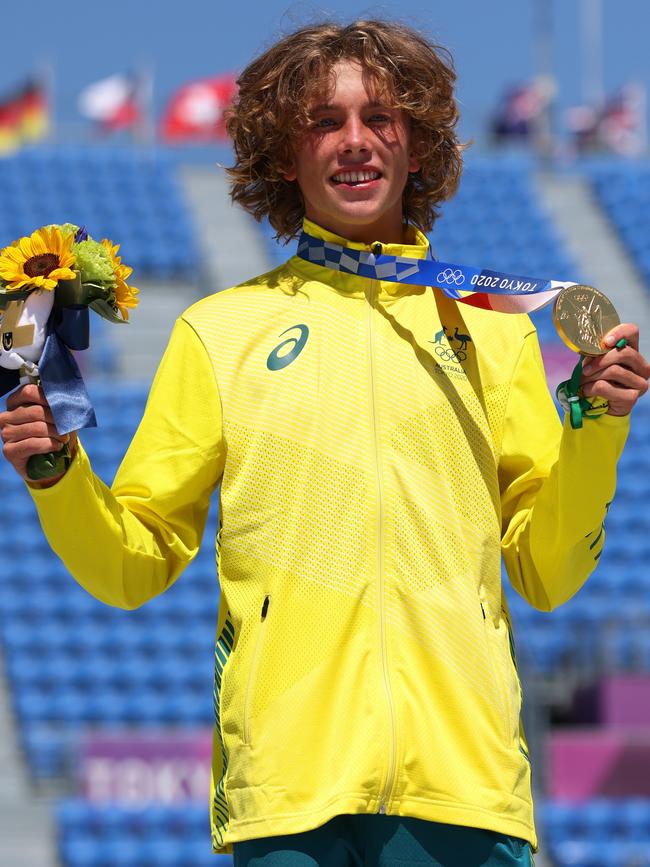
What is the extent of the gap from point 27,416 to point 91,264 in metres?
0.23

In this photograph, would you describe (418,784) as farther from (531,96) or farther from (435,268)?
(531,96)

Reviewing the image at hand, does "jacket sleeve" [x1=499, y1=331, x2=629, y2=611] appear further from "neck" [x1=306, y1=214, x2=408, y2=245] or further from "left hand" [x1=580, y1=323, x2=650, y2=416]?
"neck" [x1=306, y1=214, x2=408, y2=245]

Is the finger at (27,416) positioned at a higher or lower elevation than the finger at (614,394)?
higher

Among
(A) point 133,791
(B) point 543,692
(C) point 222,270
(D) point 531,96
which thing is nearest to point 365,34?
(A) point 133,791

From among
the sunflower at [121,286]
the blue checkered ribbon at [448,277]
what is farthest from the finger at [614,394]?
the sunflower at [121,286]

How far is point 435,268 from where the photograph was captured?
2.16 m

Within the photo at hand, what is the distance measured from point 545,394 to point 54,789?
6.31 m

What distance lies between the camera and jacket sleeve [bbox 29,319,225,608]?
6.68 feet

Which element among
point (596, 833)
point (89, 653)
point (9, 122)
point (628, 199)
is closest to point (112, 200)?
point (9, 122)

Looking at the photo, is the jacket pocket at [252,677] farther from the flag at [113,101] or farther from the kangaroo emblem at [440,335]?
the flag at [113,101]

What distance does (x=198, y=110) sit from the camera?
17.9 m

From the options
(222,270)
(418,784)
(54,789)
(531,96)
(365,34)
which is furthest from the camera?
(531,96)

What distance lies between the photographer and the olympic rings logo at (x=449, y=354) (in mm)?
2174

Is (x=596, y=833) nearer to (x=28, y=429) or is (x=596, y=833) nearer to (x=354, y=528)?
(x=354, y=528)
